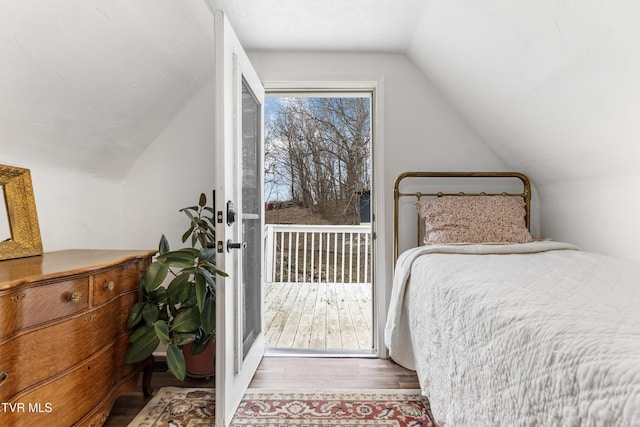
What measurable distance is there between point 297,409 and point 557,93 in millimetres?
2064

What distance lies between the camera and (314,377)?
80.3 inches

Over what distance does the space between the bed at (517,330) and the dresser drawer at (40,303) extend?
58.4 inches

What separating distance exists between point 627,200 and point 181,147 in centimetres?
270

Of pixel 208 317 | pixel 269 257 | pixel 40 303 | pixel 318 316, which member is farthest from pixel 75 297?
pixel 269 257

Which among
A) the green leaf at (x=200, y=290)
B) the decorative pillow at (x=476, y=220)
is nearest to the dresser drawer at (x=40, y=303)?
the green leaf at (x=200, y=290)

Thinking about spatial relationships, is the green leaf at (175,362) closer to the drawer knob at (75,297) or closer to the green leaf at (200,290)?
the green leaf at (200,290)

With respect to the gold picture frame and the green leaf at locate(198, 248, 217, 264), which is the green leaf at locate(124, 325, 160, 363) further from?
the gold picture frame

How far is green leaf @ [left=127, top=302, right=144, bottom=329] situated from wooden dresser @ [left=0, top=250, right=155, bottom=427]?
0.08 ft

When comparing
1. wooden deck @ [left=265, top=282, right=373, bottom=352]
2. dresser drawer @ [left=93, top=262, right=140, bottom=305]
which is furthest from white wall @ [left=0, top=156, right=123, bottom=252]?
wooden deck @ [left=265, top=282, right=373, bottom=352]

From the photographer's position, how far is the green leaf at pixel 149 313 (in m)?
1.61

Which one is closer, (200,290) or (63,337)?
(63,337)

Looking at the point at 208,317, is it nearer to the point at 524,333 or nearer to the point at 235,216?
the point at 235,216

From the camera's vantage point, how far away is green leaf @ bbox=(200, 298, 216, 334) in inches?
65.2

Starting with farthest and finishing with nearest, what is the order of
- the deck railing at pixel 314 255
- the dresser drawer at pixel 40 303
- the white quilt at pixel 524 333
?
the deck railing at pixel 314 255 → the dresser drawer at pixel 40 303 → the white quilt at pixel 524 333
